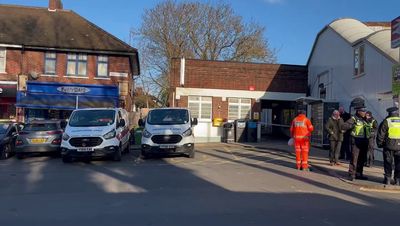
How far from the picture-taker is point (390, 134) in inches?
430

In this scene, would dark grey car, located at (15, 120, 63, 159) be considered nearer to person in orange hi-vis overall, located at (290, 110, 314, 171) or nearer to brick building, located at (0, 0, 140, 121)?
person in orange hi-vis overall, located at (290, 110, 314, 171)

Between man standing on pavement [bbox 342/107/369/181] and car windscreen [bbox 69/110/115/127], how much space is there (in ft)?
27.7

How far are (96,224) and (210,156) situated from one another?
37.6 ft

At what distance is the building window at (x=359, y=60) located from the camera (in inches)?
779

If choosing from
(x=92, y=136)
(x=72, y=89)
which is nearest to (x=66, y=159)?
(x=92, y=136)

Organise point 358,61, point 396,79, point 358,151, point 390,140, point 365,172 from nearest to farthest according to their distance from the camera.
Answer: point 390,140
point 396,79
point 358,151
point 365,172
point 358,61

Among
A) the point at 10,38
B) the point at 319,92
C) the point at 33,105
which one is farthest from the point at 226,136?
the point at 10,38

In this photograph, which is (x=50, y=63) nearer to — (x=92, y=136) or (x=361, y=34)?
(x=92, y=136)

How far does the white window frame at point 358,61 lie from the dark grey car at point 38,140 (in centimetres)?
1268

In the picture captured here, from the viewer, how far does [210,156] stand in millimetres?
18141

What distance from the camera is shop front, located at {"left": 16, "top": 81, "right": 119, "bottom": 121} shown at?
89.8ft

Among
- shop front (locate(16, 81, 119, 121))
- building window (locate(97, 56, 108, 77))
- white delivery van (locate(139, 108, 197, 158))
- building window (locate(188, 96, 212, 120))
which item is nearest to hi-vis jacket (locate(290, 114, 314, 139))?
white delivery van (locate(139, 108, 197, 158))

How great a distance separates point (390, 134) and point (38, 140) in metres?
12.4

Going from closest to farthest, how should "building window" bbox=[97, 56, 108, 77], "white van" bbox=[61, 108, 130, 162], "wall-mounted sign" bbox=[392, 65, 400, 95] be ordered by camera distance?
"wall-mounted sign" bbox=[392, 65, 400, 95], "white van" bbox=[61, 108, 130, 162], "building window" bbox=[97, 56, 108, 77]
